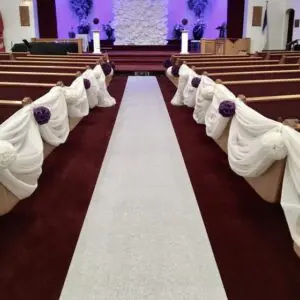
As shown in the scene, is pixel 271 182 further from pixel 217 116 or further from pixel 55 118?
pixel 55 118

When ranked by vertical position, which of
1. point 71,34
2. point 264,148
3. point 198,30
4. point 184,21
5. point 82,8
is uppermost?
point 82,8

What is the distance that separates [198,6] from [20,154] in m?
14.0

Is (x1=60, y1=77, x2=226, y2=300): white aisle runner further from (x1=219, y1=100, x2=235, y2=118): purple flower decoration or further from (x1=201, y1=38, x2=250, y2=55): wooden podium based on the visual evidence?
(x1=201, y1=38, x2=250, y2=55): wooden podium

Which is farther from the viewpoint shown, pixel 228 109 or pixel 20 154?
pixel 228 109

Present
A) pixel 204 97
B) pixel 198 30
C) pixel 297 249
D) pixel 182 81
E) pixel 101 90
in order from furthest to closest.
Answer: pixel 198 30 < pixel 101 90 < pixel 182 81 < pixel 204 97 < pixel 297 249

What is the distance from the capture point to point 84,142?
13.4ft

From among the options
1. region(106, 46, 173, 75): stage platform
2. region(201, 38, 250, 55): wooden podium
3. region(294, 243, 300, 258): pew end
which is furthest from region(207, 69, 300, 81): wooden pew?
region(201, 38, 250, 55): wooden podium

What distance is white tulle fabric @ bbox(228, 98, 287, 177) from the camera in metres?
2.12

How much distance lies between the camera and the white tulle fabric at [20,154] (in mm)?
2080

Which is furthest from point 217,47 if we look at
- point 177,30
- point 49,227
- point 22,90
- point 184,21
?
point 49,227

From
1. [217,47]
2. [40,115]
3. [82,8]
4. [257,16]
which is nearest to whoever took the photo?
[40,115]

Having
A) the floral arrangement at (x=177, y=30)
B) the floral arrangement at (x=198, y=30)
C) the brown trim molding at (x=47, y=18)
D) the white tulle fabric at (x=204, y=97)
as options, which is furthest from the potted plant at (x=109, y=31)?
the white tulle fabric at (x=204, y=97)

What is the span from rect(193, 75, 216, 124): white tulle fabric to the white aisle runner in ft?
1.96

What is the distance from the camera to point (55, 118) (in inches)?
127
